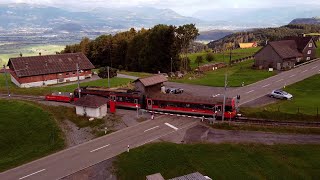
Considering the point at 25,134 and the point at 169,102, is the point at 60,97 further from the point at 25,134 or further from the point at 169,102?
the point at 169,102

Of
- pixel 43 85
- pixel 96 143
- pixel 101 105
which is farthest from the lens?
pixel 43 85

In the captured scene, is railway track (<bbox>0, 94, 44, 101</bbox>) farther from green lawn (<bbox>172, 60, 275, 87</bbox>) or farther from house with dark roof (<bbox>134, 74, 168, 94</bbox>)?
green lawn (<bbox>172, 60, 275, 87</bbox>)

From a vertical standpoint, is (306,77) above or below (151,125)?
above

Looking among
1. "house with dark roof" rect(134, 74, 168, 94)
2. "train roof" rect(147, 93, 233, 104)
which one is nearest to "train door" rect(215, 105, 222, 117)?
"train roof" rect(147, 93, 233, 104)

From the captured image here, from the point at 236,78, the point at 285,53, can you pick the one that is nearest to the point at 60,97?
the point at 236,78

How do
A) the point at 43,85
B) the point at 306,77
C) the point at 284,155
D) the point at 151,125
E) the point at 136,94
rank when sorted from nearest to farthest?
the point at 284,155, the point at 151,125, the point at 136,94, the point at 306,77, the point at 43,85

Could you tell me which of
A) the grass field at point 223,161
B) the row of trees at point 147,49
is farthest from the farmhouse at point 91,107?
the row of trees at point 147,49

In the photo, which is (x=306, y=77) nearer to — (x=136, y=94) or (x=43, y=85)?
(x=136, y=94)

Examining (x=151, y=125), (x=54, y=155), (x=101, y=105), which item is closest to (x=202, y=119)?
(x=151, y=125)
